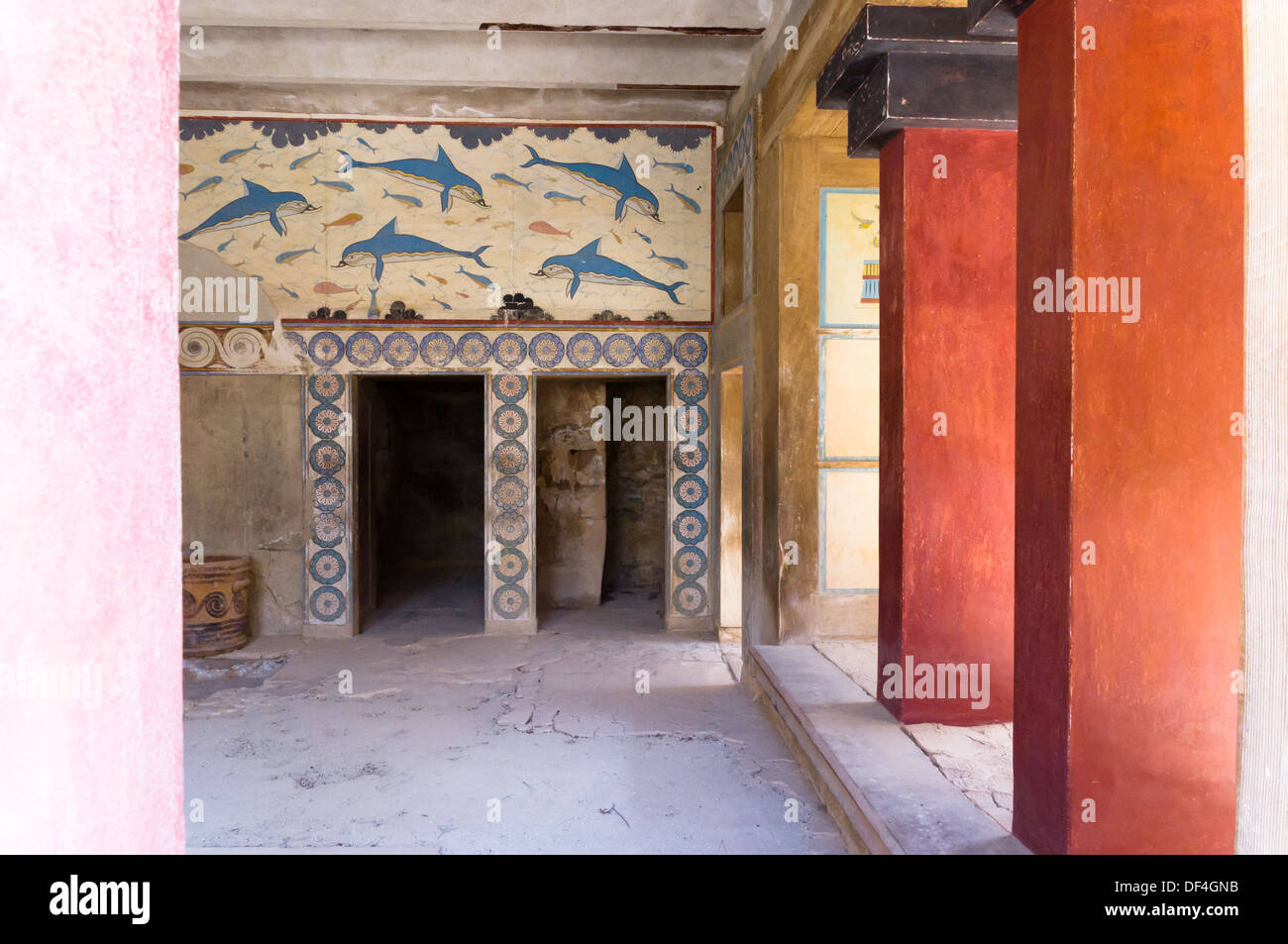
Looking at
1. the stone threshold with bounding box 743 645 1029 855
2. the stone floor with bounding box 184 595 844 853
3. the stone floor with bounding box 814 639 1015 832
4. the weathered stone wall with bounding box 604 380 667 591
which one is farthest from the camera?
the weathered stone wall with bounding box 604 380 667 591

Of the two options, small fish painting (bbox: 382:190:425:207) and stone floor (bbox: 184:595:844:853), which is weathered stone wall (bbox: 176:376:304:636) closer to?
stone floor (bbox: 184:595:844:853)

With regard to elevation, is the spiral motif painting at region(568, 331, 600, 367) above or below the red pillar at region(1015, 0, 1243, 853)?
above

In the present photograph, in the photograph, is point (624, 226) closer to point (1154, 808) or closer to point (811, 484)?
point (811, 484)

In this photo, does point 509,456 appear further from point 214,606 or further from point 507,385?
point 214,606

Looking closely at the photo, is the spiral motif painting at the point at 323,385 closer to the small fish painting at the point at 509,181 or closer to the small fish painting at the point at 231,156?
the small fish painting at the point at 231,156

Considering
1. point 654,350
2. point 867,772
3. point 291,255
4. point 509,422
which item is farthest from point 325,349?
point 867,772

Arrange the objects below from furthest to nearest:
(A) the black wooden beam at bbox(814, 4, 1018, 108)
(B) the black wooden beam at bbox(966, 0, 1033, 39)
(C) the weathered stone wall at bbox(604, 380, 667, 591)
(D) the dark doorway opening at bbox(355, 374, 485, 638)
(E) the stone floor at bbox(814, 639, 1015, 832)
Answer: (D) the dark doorway opening at bbox(355, 374, 485, 638)
(C) the weathered stone wall at bbox(604, 380, 667, 591)
(A) the black wooden beam at bbox(814, 4, 1018, 108)
(E) the stone floor at bbox(814, 639, 1015, 832)
(B) the black wooden beam at bbox(966, 0, 1033, 39)

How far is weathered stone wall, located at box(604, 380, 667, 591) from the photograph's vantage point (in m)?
8.62

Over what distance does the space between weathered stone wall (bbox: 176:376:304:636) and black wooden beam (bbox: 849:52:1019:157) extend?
5.22 m

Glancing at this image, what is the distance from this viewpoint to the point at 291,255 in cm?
664

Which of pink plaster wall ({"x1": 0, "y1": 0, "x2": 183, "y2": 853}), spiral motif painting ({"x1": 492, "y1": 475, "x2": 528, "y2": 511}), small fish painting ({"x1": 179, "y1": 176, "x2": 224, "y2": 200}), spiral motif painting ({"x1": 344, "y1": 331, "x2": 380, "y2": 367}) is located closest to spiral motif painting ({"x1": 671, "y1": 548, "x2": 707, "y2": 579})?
spiral motif painting ({"x1": 492, "y1": 475, "x2": 528, "y2": 511})

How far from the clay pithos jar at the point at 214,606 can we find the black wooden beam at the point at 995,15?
6.07 meters

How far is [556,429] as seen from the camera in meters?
7.59

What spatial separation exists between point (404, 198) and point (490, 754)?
4637mm
